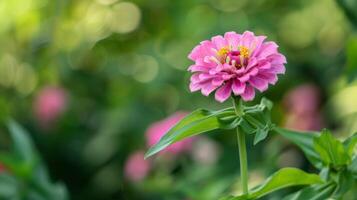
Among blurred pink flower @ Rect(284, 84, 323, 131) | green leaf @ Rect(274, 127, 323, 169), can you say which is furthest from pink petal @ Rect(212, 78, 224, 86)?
blurred pink flower @ Rect(284, 84, 323, 131)

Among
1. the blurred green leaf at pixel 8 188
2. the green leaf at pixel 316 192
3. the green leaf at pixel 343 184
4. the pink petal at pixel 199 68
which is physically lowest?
the blurred green leaf at pixel 8 188

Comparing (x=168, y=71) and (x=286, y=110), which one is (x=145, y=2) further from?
(x=286, y=110)

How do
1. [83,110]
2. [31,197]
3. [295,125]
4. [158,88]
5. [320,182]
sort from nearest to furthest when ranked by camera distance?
[320,182], [31,197], [295,125], [158,88], [83,110]

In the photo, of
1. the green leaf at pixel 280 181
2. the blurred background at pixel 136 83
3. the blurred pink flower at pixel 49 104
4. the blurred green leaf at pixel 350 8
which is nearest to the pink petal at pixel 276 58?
the green leaf at pixel 280 181

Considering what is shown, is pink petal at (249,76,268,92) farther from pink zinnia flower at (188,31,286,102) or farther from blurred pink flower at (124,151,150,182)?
blurred pink flower at (124,151,150,182)

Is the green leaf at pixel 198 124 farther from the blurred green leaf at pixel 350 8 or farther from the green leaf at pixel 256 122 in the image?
the blurred green leaf at pixel 350 8

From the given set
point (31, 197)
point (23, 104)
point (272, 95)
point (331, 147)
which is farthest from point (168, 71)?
point (331, 147)

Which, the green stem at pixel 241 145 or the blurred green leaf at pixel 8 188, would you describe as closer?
the green stem at pixel 241 145

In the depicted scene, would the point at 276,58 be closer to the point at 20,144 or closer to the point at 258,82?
the point at 258,82
